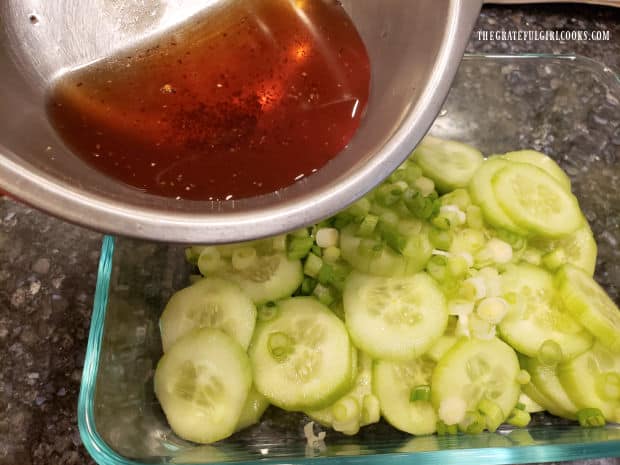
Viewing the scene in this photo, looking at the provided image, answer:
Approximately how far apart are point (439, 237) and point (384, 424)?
583 millimetres

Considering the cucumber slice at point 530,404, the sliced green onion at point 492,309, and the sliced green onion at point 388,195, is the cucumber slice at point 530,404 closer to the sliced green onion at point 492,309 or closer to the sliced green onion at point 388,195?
the sliced green onion at point 492,309

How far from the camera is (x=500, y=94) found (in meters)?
2.13

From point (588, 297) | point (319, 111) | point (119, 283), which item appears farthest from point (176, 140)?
point (588, 297)

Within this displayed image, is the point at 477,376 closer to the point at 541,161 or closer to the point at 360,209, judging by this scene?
the point at 360,209

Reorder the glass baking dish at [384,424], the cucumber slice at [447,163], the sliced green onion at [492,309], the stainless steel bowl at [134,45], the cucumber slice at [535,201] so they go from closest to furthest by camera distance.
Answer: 1. the stainless steel bowl at [134,45]
2. the glass baking dish at [384,424]
3. the sliced green onion at [492,309]
4. the cucumber slice at [535,201]
5. the cucumber slice at [447,163]

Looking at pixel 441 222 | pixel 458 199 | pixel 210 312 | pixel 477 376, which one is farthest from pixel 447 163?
pixel 210 312

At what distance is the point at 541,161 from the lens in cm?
199

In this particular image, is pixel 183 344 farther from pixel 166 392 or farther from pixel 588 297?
pixel 588 297

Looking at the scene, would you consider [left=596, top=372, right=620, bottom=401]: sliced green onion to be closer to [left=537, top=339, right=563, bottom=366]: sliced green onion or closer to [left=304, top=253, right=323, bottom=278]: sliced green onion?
[left=537, top=339, right=563, bottom=366]: sliced green onion

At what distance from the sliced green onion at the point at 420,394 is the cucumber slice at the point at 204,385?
45 cm

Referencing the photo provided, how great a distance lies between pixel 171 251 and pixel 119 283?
0.21 metres

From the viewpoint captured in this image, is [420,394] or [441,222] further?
[441,222]

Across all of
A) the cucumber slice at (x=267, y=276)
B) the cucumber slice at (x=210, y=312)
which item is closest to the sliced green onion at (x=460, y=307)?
the cucumber slice at (x=267, y=276)

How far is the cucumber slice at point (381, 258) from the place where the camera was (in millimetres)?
1570
